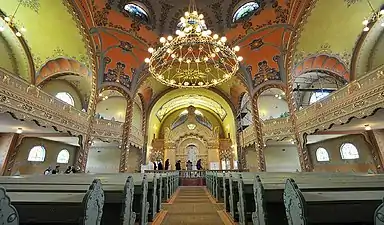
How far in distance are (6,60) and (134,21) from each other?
7.43m

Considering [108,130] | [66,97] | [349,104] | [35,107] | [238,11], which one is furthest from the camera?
[66,97]

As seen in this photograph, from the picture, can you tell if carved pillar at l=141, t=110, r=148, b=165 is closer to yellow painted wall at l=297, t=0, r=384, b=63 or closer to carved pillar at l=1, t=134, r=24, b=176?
carved pillar at l=1, t=134, r=24, b=176

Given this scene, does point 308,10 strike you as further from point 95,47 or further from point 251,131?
point 95,47

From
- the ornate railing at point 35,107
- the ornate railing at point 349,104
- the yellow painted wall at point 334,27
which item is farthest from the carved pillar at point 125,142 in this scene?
the yellow painted wall at point 334,27

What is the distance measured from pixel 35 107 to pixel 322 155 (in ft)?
61.6

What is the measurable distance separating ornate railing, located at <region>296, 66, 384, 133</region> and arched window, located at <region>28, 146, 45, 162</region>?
17693 mm

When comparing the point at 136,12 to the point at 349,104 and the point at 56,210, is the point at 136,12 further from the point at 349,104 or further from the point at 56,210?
the point at 56,210

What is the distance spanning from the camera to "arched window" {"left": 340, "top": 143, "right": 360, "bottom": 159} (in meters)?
12.4

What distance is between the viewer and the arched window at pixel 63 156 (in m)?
15.2

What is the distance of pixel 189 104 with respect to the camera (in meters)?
23.9

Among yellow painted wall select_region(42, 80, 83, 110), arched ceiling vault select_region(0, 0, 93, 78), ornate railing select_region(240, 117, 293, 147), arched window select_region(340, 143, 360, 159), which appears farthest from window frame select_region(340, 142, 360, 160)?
yellow painted wall select_region(42, 80, 83, 110)

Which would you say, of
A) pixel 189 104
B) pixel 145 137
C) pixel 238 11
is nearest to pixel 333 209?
pixel 238 11

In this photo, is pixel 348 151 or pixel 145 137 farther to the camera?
pixel 145 137

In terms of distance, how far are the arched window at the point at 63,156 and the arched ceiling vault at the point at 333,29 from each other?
18608 mm
